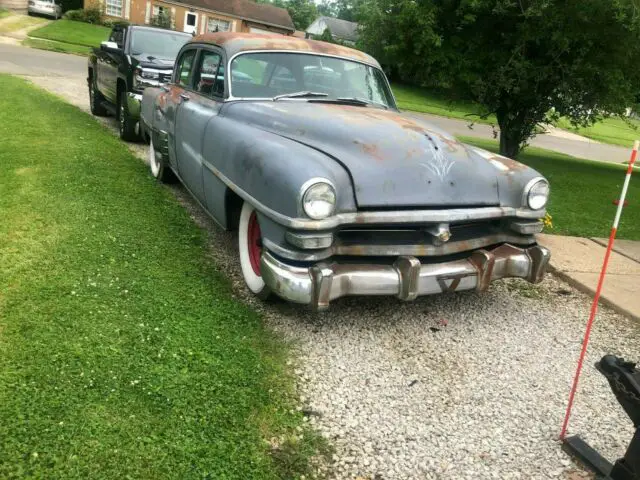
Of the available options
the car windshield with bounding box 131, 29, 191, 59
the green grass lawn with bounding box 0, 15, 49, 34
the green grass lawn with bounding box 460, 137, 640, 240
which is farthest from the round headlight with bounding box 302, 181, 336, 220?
the green grass lawn with bounding box 0, 15, 49, 34

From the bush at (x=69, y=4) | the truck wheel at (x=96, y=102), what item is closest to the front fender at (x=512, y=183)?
the truck wheel at (x=96, y=102)

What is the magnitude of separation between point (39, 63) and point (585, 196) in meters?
16.4

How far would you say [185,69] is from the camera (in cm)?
593

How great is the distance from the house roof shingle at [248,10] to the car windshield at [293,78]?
41.7 meters

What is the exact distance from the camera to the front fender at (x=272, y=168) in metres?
3.25

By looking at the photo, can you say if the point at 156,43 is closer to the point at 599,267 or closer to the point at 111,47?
the point at 111,47

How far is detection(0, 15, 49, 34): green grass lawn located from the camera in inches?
1105

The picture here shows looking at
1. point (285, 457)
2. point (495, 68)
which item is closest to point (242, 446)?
point (285, 457)

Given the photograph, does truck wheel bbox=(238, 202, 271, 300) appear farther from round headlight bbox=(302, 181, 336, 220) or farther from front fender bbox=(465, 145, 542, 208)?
front fender bbox=(465, 145, 542, 208)

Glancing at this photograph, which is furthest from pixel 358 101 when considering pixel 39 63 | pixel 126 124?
pixel 39 63

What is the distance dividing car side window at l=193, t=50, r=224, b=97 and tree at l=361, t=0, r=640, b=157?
5.91 metres

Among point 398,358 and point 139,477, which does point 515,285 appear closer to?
point 398,358

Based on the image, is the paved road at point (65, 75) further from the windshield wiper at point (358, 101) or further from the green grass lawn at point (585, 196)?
the windshield wiper at point (358, 101)

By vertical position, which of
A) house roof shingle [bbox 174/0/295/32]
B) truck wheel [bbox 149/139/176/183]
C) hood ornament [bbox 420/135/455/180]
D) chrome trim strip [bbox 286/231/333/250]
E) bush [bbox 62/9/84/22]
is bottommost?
truck wheel [bbox 149/139/176/183]
